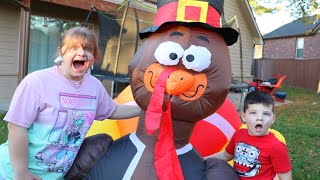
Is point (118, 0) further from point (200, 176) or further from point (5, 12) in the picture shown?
point (200, 176)

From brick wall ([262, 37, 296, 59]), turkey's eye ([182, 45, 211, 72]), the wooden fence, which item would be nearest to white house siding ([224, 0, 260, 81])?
the wooden fence

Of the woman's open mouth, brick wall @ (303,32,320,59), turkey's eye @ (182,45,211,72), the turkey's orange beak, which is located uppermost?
brick wall @ (303,32,320,59)

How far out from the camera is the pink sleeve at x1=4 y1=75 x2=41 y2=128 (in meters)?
1.98

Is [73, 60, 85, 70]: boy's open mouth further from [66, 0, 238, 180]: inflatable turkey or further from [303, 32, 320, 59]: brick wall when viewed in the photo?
[303, 32, 320, 59]: brick wall

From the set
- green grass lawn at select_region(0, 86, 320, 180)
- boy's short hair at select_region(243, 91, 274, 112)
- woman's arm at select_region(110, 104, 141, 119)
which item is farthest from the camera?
green grass lawn at select_region(0, 86, 320, 180)

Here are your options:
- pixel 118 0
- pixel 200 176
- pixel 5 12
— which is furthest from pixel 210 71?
pixel 118 0

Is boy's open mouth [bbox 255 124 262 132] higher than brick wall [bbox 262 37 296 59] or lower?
lower

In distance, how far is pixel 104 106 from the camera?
8.12 feet

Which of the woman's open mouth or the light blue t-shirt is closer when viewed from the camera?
the light blue t-shirt

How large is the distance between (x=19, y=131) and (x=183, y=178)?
3.03 ft

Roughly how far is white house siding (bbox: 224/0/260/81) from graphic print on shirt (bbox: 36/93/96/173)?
524 inches

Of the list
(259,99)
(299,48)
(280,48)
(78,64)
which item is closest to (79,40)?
(78,64)

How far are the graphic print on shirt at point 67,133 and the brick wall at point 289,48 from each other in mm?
25488

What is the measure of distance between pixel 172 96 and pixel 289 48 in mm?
28361
